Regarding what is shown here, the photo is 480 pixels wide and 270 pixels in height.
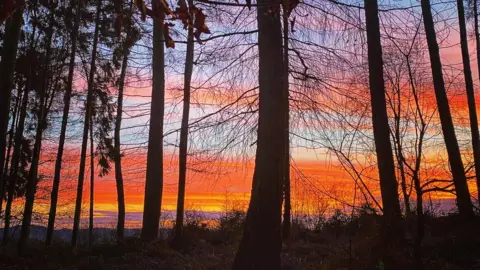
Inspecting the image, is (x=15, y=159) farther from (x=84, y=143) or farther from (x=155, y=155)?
(x=155, y=155)

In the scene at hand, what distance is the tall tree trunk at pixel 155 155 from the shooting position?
12367 millimetres

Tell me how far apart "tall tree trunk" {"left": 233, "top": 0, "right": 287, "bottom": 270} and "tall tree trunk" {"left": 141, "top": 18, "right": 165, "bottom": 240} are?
19.3ft

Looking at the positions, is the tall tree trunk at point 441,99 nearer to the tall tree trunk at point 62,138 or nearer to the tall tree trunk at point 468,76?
the tall tree trunk at point 468,76

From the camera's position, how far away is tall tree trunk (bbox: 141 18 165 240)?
12367mm

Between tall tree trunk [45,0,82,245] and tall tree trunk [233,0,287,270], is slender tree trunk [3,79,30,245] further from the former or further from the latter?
tall tree trunk [233,0,287,270]

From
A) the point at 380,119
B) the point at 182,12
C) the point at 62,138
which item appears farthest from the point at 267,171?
the point at 62,138

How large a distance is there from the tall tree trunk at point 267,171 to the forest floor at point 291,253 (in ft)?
3.13

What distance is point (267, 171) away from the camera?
6770mm

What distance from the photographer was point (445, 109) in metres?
12.4

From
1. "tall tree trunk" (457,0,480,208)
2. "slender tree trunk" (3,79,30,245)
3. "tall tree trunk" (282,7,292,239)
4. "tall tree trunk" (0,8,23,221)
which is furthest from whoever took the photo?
"slender tree trunk" (3,79,30,245)

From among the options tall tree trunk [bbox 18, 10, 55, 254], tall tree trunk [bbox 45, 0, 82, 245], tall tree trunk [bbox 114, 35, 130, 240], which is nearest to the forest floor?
tall tree trunk [bbox 18, 10, 55, 254]

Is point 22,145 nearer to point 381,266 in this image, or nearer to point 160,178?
point 160,178

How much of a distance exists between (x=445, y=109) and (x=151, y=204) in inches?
326

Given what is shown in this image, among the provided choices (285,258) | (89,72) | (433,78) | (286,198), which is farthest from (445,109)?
(89,72)
